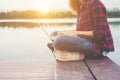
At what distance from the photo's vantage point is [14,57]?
17.3 meters

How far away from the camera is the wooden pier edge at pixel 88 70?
176 inches

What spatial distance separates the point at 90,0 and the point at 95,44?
536 mm

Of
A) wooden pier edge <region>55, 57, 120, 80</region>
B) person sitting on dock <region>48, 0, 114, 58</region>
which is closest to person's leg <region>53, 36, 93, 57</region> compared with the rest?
person sitting on dock <region>48, 0, 114, 58</region>

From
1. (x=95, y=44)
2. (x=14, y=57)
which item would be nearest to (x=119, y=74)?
(x=95, y=44)

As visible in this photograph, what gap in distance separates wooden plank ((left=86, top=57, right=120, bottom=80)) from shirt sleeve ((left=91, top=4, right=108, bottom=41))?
288 millimetres

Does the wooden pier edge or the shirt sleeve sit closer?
the wooden pier edge

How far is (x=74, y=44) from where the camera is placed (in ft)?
18.1

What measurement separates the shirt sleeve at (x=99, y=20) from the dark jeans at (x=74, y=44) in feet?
0.51

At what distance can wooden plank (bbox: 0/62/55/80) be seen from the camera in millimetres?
4910

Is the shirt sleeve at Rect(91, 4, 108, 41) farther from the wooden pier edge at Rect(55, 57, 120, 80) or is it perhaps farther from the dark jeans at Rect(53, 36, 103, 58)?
the wooden pier edge at Rect(55, 57, 120, 80)

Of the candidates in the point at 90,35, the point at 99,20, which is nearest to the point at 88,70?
the point at 90,35

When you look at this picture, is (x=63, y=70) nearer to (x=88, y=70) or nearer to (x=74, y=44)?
(x=88, y=70)

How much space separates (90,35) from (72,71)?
0.75 metres

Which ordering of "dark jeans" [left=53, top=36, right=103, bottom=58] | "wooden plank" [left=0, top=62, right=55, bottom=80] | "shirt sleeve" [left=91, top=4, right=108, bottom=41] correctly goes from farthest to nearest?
"dark jeans" [left=53, top=36, right=103, bottom=58], "shirt sleeve" [left=91, top=4, right=108, bottom=41], "wooden plank" [left=0, top=62, right=55, bottom=80]
